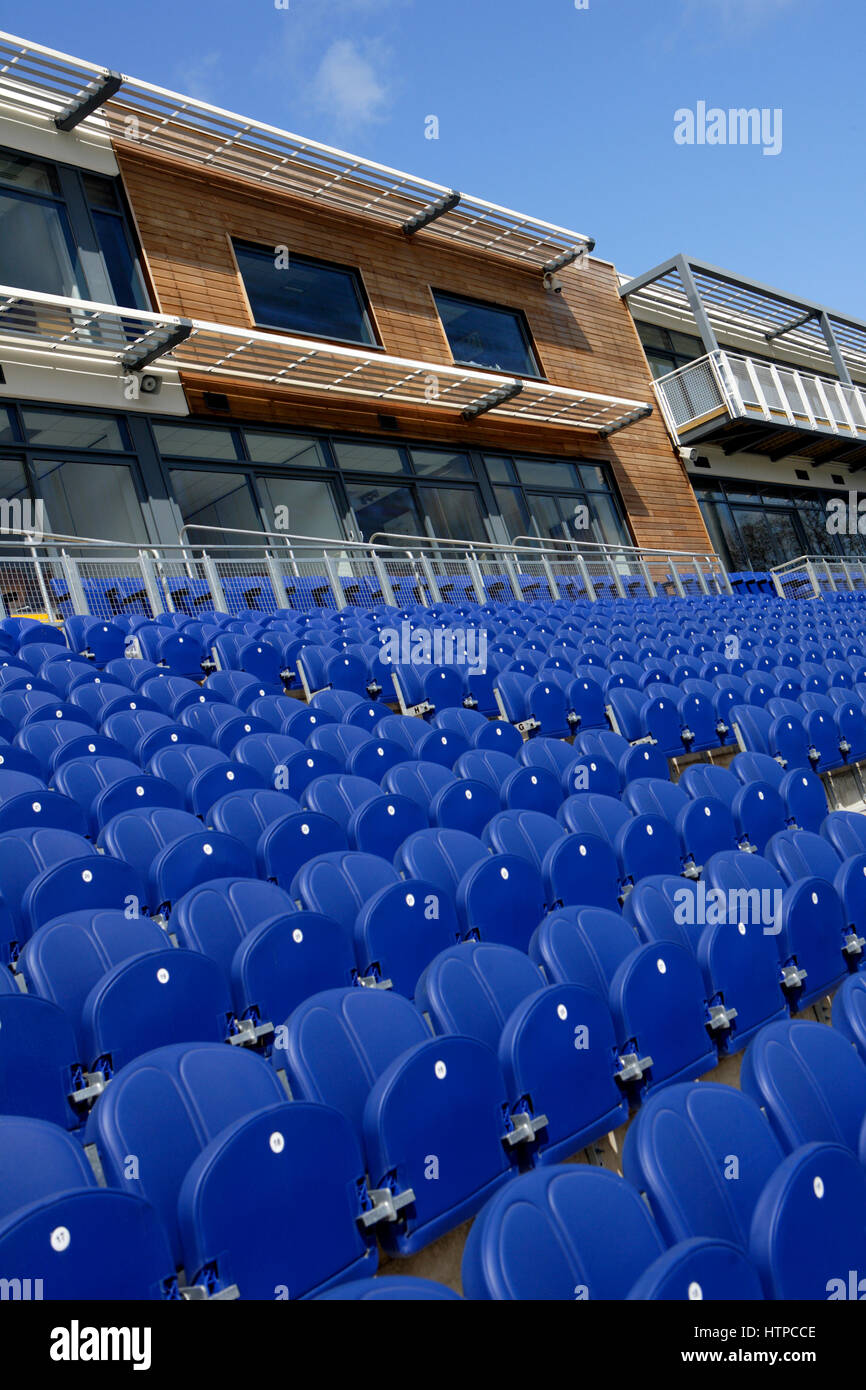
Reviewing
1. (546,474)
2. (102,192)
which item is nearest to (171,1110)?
(102,192)

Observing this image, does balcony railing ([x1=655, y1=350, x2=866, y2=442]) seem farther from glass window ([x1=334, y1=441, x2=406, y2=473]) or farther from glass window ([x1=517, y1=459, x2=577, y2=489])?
glass window ([x1=334, y1=441, x2=406, y2=473])

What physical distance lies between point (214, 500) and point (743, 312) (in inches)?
586

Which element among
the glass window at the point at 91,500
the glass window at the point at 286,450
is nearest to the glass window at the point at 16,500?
the glass window at the point at 91,500

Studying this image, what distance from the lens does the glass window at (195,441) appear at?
13.0m

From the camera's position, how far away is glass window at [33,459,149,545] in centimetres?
1162

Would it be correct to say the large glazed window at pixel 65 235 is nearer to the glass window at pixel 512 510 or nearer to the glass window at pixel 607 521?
the glass window at pixel 512 510

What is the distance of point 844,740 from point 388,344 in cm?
1070

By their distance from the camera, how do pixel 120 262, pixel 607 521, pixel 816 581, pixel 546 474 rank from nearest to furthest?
pixel 120 262 < pixel 816 581 < pixel 546 474 < pixel 607 521

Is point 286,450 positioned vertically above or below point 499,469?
below

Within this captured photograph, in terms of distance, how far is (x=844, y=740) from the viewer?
297 inches

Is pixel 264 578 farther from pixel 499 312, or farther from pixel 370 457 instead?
pixel 499 312

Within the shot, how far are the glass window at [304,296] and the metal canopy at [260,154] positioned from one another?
975mm

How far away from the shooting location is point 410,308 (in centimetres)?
1662

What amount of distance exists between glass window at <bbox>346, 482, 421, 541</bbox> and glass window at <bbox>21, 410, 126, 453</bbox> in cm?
358
